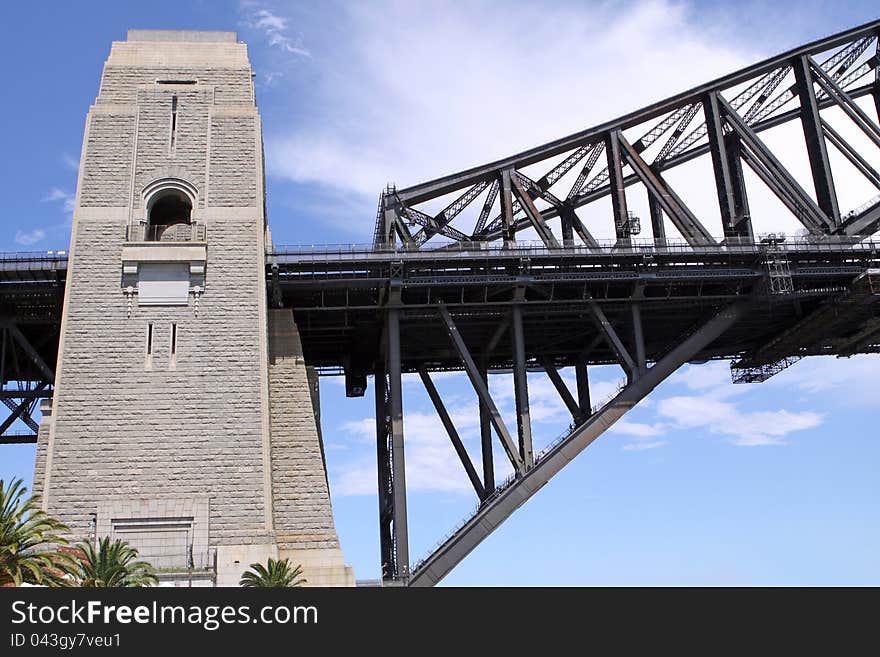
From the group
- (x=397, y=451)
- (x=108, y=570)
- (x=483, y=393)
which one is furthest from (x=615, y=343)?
(x=108, y=570)

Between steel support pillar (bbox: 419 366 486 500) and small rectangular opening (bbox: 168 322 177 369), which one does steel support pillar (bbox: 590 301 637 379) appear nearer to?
steel support pillar (bbox: 419 366 486 500)

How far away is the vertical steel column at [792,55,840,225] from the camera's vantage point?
2323 inches

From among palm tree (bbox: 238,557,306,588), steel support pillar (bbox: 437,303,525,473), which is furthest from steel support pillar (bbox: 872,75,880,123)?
palm tree (bbox: 238,557,306,588)

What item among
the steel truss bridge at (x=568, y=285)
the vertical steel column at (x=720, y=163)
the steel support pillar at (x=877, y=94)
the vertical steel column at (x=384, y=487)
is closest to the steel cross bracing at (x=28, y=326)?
the steel truss bridge at (x=568, y=285)

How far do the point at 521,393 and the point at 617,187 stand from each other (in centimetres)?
1365

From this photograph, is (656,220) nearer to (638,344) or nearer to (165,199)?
(638,344)

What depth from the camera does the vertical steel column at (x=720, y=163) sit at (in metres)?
58.3

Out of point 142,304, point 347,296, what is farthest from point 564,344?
point 142,304

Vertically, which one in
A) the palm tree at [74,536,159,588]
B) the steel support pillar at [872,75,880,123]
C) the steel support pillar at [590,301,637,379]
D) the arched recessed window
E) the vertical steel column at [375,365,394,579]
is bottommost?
the palm tree at [74,536,159,588]

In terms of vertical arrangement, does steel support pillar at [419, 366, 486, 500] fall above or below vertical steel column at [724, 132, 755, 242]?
below

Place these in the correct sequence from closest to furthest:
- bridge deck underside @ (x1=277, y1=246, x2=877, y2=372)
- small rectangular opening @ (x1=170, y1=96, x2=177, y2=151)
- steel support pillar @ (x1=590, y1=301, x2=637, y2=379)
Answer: small rectangular opening @ (x1=170, y1=96, x2=177, y2=151) < bridge deck underside @ (x1=277, y1=246, x2=877, y2=372) < steel support pillar @ (x1=590, y1=301, x2=637, y2=379)

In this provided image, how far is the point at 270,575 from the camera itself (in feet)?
130

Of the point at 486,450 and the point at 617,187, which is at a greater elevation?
the point at 617,187

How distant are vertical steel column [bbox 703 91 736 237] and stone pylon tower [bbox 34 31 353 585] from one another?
25549 mm
